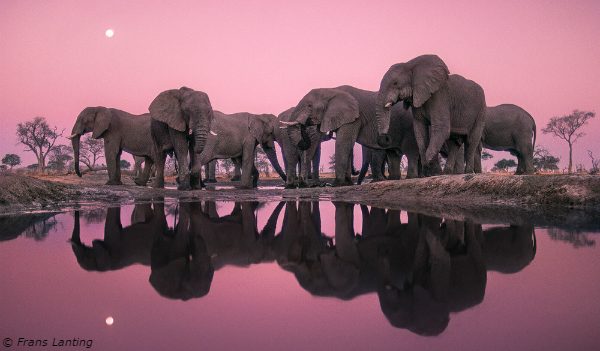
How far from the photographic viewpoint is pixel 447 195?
33.1ft

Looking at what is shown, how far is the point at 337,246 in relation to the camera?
12.9 ft

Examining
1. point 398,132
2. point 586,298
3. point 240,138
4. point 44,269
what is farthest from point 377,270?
point 240,138

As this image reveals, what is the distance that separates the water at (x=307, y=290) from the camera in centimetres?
168

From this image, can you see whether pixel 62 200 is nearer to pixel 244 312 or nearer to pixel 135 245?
pixel 135 245

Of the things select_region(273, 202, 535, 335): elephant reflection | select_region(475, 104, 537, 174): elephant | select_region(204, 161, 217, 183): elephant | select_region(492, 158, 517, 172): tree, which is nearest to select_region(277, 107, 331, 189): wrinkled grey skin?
select_region(475, 104, 537, 174): elephant

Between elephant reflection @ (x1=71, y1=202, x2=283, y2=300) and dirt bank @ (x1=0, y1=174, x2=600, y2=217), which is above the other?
dirt bank @ (x1=0, y1=174, x2=600, y2=217)

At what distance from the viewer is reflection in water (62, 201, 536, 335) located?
2246 mm

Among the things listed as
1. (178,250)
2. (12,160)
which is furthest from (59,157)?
(178,250)

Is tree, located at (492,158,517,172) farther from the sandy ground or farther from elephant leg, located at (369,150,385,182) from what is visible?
the sandy ground

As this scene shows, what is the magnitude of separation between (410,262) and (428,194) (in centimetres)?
766

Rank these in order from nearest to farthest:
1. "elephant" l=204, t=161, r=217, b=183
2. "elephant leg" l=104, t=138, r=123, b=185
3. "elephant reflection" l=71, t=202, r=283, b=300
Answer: "elephant reflection" l=71, t=202, r=283, b=300 < "elephant leg" l=104, t=138, r=123, b=185 < "elephant" l=204, t=161, r=217, b=183

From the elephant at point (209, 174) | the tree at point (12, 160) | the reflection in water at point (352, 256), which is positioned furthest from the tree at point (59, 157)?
the reflection in water at point (352, 256)

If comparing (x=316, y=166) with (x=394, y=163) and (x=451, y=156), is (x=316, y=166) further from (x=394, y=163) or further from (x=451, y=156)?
(x=451, y=156)

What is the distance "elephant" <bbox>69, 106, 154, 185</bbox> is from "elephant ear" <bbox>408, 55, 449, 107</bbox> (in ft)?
31.7
